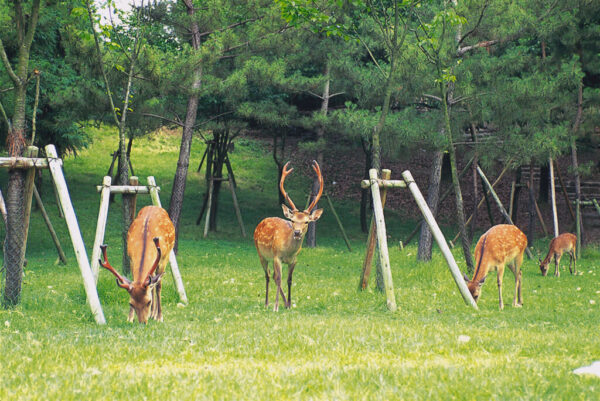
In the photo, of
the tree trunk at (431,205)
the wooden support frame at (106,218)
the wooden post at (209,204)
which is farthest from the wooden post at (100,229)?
the wooden post at (209,204)

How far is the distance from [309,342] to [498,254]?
5.12 m

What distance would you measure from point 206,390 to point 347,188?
28826 millimetres

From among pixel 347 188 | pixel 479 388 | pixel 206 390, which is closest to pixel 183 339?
pixel 206 390

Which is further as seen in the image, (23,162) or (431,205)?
(431,205)

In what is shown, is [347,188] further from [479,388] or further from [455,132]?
[479,388]

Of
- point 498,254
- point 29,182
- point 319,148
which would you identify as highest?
point 319,148

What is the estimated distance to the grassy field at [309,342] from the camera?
4418 mm

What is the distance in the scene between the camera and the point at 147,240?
8.15m

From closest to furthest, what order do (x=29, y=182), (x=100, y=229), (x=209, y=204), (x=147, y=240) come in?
(x=147, y=240)
(x=29, y=182)
(x=100, y=229)
(x=209, y=204)

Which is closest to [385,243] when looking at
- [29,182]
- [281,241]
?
[281,241]

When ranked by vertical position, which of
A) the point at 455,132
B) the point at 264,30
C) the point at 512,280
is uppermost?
the point at 264,30

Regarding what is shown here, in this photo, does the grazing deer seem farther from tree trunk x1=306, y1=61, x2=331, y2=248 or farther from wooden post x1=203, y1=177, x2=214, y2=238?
wooden post x1=203, y1=177, x2=214, y2=238

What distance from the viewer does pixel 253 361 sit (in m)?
5.37

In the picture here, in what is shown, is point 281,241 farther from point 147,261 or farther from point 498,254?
point 498,254
